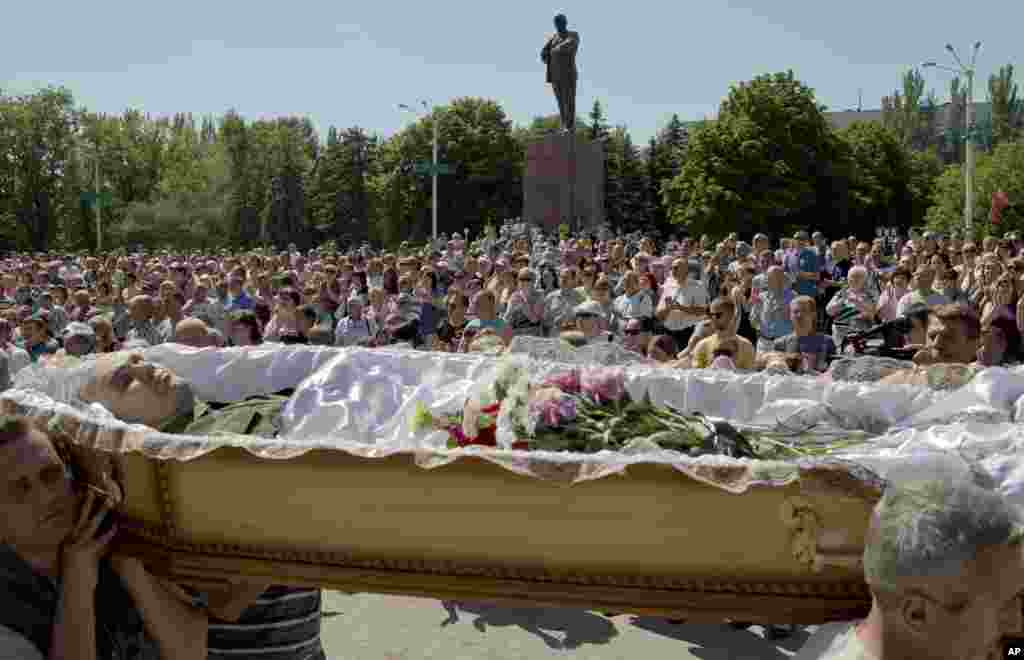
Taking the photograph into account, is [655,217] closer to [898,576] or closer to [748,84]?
[748,84]

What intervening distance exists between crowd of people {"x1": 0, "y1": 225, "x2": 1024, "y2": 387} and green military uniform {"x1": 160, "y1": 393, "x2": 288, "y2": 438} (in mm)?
660

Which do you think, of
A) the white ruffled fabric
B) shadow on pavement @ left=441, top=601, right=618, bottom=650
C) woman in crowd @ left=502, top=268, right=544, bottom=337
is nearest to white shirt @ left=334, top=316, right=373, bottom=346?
woman in crowd @ left=502, top=268, right=544, bottom=337

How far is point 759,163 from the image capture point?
41.7 meters

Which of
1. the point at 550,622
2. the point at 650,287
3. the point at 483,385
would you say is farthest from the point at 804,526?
the point at 650,287

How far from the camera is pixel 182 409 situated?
2.97m

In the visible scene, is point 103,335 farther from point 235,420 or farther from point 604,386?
point 604,386

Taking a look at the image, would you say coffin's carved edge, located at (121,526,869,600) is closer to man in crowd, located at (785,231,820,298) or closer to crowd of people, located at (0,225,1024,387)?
crowd of people, located at (0,225,1024,387)

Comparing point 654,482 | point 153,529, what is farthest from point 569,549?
point 153,529

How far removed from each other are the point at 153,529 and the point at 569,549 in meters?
0.95

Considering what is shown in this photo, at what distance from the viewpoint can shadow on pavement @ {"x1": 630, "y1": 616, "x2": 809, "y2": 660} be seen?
448cm

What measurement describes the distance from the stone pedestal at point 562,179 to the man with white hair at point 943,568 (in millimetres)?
17223

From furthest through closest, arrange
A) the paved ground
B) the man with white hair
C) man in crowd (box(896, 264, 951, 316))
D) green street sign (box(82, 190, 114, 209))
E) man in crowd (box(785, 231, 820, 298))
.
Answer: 1. green street sign (box(82, 190, 114, 209))
2. man in crowd (box(785, 231, 820, 298))
3. man in crowd (box(896, 264, 951, 316))
4. the paved ground
5. the man with white hair

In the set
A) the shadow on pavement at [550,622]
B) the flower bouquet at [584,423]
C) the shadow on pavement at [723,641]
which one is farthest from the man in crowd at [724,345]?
the flower bouquet at [584,423]

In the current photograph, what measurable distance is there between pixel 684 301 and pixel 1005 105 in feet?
277
